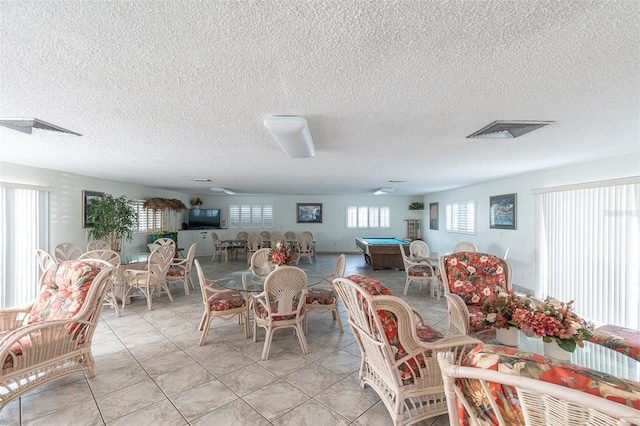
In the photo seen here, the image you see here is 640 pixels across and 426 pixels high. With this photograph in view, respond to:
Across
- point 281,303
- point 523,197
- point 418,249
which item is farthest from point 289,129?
point 523,197

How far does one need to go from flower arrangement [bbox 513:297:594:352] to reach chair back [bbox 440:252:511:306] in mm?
1165

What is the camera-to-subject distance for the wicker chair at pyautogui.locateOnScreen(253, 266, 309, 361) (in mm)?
2629

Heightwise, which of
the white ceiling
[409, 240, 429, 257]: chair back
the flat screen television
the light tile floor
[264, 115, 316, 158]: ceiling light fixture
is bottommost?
the light tile floor

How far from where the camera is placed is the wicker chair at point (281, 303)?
263 centimetres

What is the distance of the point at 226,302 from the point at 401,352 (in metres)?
2.17

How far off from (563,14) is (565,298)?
4930mm

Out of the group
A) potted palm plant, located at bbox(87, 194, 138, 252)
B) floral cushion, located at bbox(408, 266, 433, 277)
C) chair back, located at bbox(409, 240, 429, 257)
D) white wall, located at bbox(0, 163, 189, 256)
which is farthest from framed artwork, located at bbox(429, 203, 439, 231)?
white wall, located at bbox(0, 163, 189, 256)

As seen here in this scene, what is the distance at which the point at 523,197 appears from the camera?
5.07 metres

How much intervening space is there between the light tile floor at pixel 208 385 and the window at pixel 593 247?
2.44 metres

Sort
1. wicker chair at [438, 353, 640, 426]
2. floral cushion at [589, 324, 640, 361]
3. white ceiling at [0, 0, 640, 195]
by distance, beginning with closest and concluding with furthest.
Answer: wicker chair at [438, 353, 640, 426], white ceiling at [0, 0, 640, 195], floral cushion at [589, 324, 640, 361]

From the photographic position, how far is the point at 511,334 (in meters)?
1.82

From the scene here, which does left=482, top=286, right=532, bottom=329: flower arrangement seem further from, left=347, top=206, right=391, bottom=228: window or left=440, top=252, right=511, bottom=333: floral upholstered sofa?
left=347, top=206, right=391, bottom=228: window

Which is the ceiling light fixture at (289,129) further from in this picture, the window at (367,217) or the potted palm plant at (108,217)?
the window at (367,217)

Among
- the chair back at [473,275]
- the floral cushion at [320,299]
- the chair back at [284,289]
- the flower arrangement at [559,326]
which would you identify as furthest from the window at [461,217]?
the chair back at [284,289]
